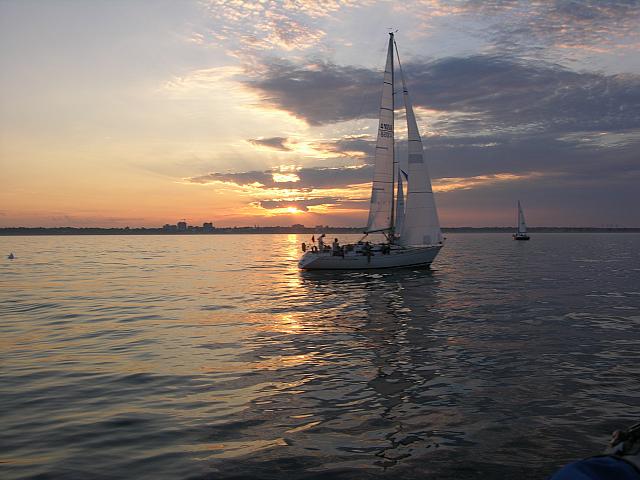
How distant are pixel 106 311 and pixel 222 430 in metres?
19.8

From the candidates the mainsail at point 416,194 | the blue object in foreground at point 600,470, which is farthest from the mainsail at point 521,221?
the blue object in foreground at point 600,470

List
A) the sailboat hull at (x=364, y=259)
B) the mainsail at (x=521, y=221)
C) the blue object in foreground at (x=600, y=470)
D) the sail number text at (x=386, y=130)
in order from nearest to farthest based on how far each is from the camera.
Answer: the blue object in foreground at (x=600, y=470) → the sailboat hull at (x=364, y=259) → the sail number text at (x=386, y=130) → the mainsail at (x=521, y=221)

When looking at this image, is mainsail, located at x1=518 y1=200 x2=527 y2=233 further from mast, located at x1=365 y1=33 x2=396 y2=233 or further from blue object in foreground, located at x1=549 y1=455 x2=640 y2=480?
blue object in foreground, located at x1=549 y1=455 x2=640 y2=480

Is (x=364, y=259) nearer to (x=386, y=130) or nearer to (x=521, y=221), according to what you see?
(x=386, y=130)

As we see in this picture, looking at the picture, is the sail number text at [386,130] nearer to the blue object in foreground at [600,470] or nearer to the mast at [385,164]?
the mast at [385,164]

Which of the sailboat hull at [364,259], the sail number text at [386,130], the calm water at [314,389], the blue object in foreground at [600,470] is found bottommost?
the calm water at [314,389]

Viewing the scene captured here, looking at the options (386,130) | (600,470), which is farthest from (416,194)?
(600,470)

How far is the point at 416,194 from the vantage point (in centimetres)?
4669

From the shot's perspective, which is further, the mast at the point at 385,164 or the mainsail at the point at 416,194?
the mast at the point at 385,164

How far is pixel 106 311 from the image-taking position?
26828mm

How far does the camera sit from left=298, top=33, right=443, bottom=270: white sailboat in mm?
46438

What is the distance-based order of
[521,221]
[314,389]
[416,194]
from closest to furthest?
[314,389] → [416,194] → [521,221]

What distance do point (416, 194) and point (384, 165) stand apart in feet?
14.2

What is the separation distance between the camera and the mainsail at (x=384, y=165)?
154 feet
